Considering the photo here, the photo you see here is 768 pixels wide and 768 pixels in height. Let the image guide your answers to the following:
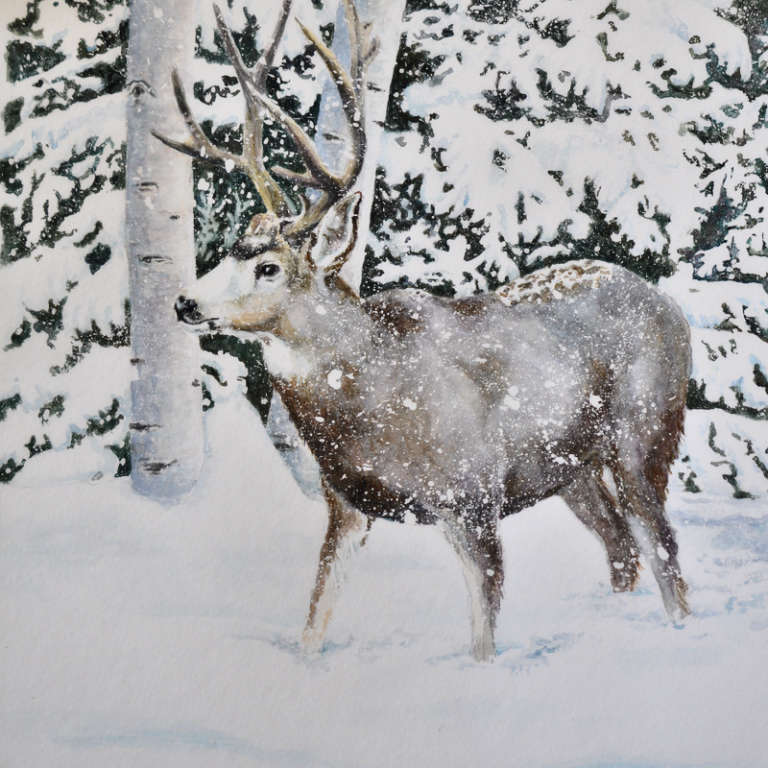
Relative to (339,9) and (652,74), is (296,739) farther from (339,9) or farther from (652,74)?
(652,74)

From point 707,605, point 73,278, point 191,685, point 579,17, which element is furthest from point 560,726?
point 579,17

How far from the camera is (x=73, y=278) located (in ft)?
6.58

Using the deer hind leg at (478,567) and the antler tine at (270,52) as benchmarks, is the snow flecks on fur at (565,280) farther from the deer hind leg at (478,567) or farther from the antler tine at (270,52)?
the antler tine at (270,52)

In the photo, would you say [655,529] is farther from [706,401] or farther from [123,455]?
[123,455]

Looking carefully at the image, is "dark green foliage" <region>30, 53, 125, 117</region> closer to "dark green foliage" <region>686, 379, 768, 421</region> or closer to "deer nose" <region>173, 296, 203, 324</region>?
"deer nose" <region>173, 296, 203, 324</region>

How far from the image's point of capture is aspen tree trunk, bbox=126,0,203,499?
6.63ft

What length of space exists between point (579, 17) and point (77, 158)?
4.10 ft

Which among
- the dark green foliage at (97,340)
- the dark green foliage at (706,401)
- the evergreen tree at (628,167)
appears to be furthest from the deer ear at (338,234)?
the dark green foliage at (706,401)

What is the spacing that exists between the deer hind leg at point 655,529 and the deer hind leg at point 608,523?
3 centimetres

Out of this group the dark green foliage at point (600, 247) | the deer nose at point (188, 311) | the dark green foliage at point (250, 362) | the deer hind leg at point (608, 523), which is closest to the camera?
the deer nose at point (188, 311)

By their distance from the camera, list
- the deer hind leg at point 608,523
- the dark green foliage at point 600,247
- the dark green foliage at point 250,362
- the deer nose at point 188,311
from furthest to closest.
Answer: the dark green foliage at point 600,247 → the deer hind leg at point 608,523 → the dark green foliage at point 250,362 → the deer nose at point 188,311

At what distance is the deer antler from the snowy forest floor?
0.48m

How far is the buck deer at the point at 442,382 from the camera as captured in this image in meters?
1.92

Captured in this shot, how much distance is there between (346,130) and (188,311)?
0.53 metres
